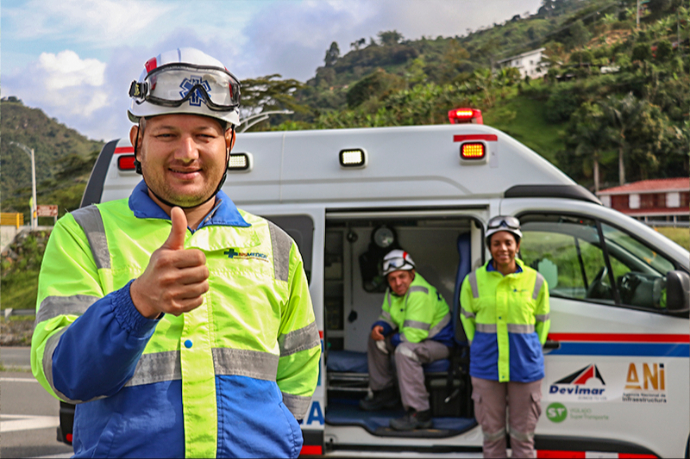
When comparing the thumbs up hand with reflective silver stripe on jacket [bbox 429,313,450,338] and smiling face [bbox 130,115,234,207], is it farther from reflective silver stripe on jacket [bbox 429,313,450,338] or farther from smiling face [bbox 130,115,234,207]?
reflective silver stripe on jacket [bbox 429,313,450,338]

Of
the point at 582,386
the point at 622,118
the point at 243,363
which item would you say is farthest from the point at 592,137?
the point at 243,363

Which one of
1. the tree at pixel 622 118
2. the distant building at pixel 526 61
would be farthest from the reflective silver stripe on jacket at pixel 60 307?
the distant building at pixel 526 61

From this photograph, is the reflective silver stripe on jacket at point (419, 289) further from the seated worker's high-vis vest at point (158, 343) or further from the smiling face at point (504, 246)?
the seated worker's high-vis vest at point (158, 343)

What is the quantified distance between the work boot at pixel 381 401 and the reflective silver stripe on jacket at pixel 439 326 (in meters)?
0.80

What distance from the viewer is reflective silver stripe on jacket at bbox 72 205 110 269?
135 cm

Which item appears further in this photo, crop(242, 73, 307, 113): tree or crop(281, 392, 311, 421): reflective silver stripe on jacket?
crop(242, 73, 307, 113): tree

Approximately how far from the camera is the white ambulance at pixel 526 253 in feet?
12.7

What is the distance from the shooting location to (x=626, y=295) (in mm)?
3994

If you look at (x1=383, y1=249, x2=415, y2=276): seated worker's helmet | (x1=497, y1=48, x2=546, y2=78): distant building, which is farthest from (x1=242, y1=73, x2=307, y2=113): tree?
(x1=497, y1=48, x2=546, y2=78): distant building

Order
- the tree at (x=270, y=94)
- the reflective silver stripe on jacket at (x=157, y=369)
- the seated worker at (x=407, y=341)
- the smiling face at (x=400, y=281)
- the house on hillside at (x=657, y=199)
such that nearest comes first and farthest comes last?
1. the reflective silver stripe on jacket at (x=157, y=369)
2. the seated worker at (x=407, y=341)
3. the smiling face at (x=400, y=281)
4. the tree at (x=270, y=94)
5. the house on hillside at (x=657, y=199)

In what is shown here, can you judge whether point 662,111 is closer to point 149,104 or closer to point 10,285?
point 10,285

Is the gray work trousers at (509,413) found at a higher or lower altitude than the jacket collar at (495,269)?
lower

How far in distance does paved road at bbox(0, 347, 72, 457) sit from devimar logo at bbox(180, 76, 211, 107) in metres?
5.02

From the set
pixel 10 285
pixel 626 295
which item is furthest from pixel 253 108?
pixel 626 295
